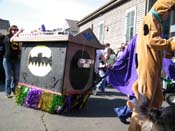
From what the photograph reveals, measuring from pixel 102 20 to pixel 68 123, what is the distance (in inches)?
593

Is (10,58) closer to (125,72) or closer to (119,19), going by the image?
(125,72)

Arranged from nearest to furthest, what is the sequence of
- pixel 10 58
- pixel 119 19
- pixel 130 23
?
pixel 10 58 < pixel 130 23 < pixel 119 19

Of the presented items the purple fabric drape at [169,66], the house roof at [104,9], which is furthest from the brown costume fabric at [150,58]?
the house roof at [104,9]

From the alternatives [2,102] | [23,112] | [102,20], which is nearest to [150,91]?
[23,112]

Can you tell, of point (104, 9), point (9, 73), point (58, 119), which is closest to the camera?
point (58, 119)

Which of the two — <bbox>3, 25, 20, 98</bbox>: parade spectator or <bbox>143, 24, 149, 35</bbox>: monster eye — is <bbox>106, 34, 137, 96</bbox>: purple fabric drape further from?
<bbox>3, 25, 20, 98</bbox>: parade spectator

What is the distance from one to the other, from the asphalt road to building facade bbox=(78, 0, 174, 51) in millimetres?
7694

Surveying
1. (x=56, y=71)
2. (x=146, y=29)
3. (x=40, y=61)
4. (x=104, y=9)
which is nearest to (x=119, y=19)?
(x=104, y=9)

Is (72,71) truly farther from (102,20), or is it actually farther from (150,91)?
(102,20)

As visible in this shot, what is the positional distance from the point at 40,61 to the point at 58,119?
1.36 m

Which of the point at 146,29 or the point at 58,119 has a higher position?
the point at 146,29

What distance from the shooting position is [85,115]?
24.0 feet

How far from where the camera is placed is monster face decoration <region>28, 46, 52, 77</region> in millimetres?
7448

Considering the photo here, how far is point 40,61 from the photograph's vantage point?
25.0ft
